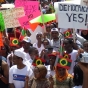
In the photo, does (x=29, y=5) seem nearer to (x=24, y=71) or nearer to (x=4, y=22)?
(x=4, y=22)

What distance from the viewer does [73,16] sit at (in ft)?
17.9

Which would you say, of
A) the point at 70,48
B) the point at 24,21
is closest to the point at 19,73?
the point at 70,48

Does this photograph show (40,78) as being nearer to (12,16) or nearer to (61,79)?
(61,79)

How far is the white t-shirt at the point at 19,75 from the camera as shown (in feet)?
16.6

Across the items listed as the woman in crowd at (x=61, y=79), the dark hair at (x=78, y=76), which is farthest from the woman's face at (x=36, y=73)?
the dark hair at (x=78, y=76)

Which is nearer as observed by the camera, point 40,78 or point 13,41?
point 40,78

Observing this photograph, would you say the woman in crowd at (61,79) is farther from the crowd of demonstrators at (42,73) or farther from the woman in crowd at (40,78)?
the woman in crowd at (40,78)

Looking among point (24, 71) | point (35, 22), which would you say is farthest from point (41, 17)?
point (24, 71)

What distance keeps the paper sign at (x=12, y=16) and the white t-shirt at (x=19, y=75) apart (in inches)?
66.6

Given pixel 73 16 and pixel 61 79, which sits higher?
pixel 73 16

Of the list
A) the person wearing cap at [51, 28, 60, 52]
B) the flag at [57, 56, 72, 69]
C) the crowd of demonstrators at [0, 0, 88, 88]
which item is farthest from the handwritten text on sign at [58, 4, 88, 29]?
→ the person wearing cap at [51, 28, 60, 52]

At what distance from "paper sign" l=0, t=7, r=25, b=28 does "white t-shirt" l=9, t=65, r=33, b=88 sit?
1.69 meters

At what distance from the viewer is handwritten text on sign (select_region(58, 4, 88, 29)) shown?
5402mm

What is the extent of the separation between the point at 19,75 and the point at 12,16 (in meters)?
1.98
